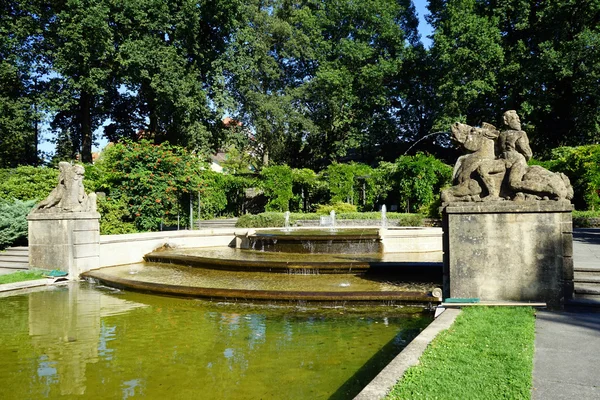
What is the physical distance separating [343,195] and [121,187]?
1607 cm

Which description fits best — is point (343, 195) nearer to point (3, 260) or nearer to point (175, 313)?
point (3, 260)

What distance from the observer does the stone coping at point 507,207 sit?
5824 mm

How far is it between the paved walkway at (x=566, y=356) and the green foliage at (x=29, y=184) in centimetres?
1768

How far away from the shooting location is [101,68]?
94.2ft

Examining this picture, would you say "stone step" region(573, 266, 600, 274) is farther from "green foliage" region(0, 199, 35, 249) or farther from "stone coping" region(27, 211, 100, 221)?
"green foliage" region(0, 199, 35, 249)

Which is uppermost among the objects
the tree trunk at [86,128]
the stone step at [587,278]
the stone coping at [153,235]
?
the tree trunk at [86,128]

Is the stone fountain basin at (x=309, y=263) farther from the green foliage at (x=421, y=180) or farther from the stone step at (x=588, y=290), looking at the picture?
the green foliage at (x=421, y=180)

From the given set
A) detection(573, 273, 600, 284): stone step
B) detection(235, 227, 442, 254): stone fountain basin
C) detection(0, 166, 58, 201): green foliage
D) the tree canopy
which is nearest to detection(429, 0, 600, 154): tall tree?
the tree canopy

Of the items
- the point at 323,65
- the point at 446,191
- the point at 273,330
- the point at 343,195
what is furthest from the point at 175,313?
the point at 323,65

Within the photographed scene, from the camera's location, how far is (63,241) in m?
10.3

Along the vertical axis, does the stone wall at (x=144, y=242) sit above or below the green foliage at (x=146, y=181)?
below

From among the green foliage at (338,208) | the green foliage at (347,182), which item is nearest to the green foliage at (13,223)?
the green foliage at (338,208)

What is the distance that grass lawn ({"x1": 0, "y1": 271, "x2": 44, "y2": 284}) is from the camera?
9.23m

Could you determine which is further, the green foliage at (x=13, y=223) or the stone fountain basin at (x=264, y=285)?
the green foliage at (x=13, y=223)
